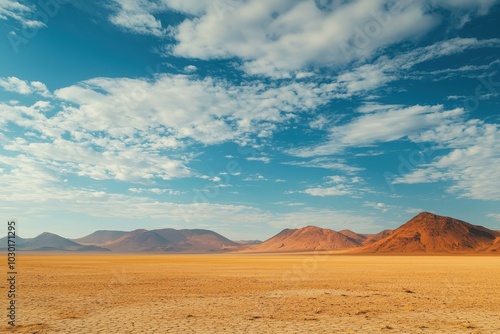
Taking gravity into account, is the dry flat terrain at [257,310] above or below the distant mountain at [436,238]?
below

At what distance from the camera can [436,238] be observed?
13362 centimetres

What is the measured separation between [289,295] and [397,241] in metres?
131

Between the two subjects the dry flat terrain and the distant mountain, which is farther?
the distant mountain

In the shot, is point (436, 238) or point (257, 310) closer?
point (257, 310)

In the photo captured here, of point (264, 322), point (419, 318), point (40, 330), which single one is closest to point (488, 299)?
point (419, 318)

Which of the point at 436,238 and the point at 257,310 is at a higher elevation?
the point at 436,238

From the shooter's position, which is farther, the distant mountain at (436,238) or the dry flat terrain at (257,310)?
the distant mountain at (436,238)

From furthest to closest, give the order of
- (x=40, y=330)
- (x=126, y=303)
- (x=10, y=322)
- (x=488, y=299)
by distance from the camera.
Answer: (x=488, y=299)
(x=126, y=303)
(x=10, y=322)
(x=40, y=330)

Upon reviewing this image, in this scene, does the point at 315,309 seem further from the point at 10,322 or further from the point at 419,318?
the point at 10,322

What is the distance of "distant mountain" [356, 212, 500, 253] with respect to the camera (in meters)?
128

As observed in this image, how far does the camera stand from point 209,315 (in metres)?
13.1

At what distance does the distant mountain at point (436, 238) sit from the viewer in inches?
5044

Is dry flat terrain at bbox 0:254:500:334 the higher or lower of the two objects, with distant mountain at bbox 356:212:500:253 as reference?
lower

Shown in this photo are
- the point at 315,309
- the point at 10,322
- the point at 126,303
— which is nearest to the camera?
the point at 10,322
